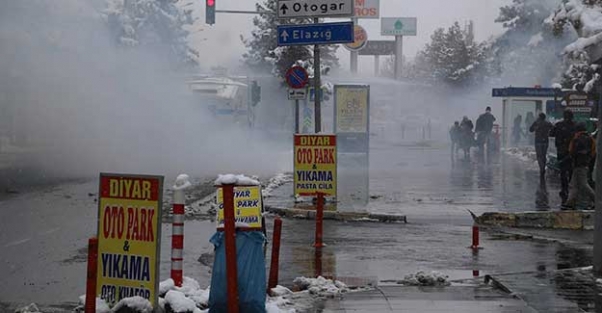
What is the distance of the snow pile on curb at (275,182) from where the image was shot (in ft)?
73.8

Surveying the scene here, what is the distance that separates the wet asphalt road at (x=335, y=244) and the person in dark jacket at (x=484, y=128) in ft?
55.9

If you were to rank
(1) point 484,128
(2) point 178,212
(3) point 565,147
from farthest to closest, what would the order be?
(1) point 484,128, (3) point 565,147, (2) point 178,212

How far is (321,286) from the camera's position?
9961mm

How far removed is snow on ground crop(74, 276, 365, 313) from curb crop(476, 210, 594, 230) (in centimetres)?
735

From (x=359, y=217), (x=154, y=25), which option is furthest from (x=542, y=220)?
(x=154, y=25)

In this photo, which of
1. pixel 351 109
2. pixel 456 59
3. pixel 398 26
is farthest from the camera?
pixel 398 26

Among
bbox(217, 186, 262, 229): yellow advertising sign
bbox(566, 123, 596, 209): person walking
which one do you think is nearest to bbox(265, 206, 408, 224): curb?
bbox(566, 123, 596, 209): person walking

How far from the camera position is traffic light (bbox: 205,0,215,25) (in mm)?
32031

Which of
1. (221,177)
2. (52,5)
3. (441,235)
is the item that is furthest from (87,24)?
(221,177)

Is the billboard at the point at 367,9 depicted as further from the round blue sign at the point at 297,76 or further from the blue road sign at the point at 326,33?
the blue road sign at the point at 326,33

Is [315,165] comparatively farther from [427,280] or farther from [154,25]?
[154,25]

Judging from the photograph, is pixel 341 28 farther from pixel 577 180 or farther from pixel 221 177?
pixel 221 177

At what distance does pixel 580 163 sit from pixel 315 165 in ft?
19.0

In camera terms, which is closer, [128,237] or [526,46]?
[128,237]
